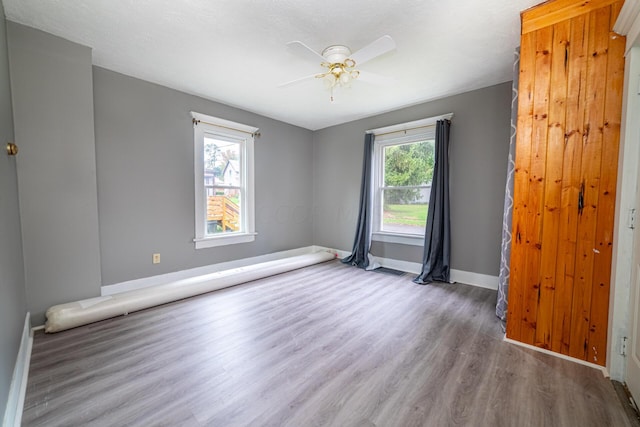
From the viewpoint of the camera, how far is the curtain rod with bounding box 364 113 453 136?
3.55 metres

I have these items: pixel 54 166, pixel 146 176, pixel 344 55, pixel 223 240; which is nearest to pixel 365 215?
pixel 223 240

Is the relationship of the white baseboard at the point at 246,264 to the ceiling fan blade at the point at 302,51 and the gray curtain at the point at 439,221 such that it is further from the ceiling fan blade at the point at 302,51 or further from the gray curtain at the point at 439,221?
the ceiling fan blade at the point at 302,51

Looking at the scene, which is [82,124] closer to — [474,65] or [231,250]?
[231,250]

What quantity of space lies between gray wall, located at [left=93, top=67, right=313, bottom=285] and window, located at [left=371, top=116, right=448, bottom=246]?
83.0 inches

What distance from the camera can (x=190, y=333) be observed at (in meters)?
2.20

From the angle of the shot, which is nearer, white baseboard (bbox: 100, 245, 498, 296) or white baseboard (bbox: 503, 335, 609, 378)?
white baseboard (bbox: 503, 335, 609, 378)

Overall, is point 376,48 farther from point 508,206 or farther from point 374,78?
point 508,206

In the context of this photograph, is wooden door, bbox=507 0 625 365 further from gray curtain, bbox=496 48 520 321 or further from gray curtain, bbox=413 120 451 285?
gray curtain, bbox=413 120 451 285

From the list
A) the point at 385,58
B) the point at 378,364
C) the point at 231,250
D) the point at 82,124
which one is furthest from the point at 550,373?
the point at 82,124

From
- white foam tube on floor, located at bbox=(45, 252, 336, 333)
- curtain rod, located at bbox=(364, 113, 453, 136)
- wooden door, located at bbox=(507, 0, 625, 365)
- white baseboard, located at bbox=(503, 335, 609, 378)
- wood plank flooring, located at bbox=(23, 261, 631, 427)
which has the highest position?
curtain rod, located at bbox=(364, 113, 453, 136)

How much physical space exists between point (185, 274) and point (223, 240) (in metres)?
0.68

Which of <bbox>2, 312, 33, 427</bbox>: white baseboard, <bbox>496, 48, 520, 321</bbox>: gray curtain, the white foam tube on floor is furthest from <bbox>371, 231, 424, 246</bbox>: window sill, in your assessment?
<bbox>2, 312, 33, 427</bbox>: white baseboard

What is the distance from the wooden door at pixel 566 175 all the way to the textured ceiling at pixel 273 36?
39 centimetres

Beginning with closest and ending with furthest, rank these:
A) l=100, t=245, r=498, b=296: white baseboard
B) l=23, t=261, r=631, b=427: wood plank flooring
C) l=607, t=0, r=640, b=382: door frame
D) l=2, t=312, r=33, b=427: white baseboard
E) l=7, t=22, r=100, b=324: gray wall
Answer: l=2, t=312, r=33, b=427: white baseboard, l=23, t=261, r=631, b=427: wood plank flooring, l=607, t=0, r=640, b=382: door frame, l=7, t=22, r=100, b=324: gray wall, l=100, t=245, r=498, b=296: white baseboard
